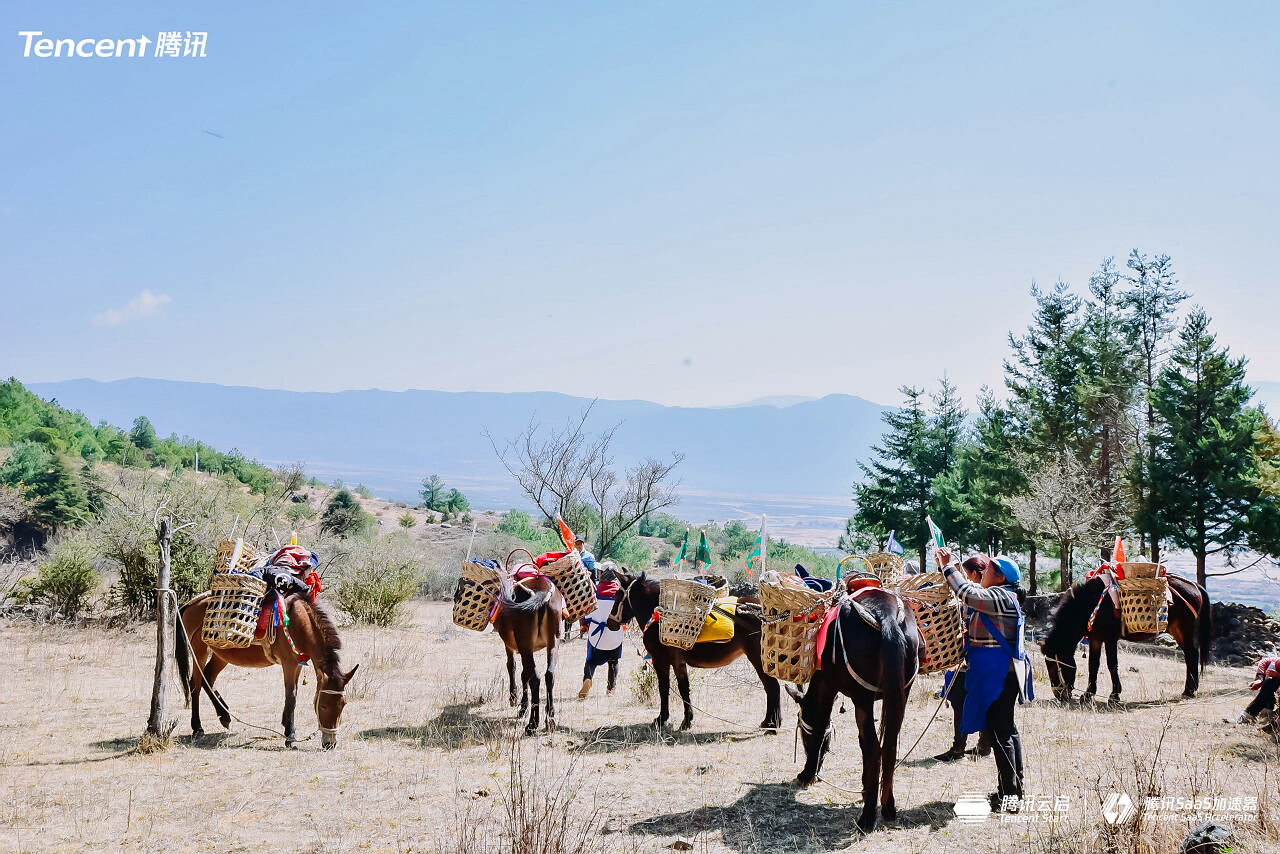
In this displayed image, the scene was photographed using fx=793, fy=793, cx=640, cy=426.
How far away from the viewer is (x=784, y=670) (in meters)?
6.40

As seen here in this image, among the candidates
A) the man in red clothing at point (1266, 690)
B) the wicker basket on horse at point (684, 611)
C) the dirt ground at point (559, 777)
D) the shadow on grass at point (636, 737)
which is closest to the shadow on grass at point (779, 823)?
the dirt ground at point (559, 777)

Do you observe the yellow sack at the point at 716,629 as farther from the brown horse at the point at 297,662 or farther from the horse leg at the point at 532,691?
the brown horse at the point at 297,662

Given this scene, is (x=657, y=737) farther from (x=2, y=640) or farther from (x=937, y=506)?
(x=937, y=506)

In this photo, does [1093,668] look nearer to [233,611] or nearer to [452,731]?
[452,731]

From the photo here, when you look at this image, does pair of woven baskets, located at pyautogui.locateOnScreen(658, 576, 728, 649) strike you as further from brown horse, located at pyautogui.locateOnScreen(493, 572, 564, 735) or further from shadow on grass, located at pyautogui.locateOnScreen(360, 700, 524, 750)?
shadow on grass, located at pyautogui.locateOnScreen(360, 700, 524, 750)

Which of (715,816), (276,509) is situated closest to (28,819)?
(715,816)

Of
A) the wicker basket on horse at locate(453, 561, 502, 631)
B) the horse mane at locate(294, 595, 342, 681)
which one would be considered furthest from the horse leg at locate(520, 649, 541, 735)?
the horse mane at locate(294, 595, 342, 681)

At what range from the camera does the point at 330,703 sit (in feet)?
27.7

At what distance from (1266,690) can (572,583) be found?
7920mm

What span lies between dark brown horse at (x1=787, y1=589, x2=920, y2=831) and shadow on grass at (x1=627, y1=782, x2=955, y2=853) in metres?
0.23

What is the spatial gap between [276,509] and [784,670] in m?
21.5

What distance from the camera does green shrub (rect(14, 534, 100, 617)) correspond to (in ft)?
57.2

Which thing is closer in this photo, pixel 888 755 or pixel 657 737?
pixel 888 755

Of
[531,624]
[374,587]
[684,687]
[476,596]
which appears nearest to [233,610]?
[476,596]
